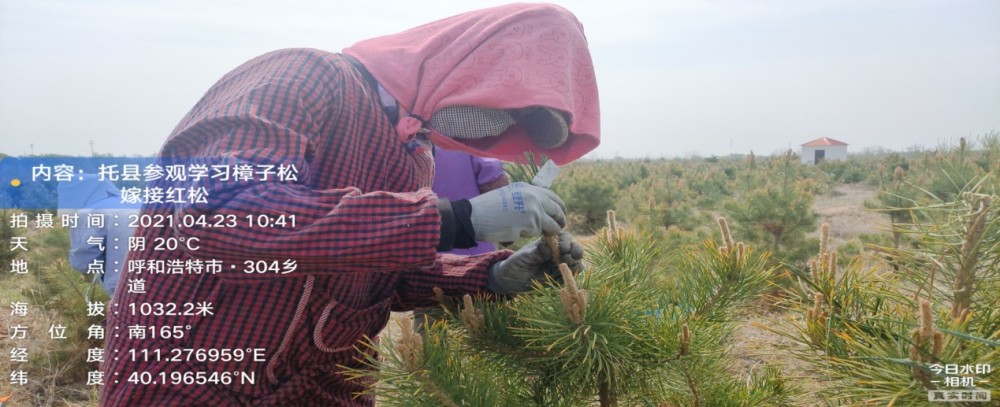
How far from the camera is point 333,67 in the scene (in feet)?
3.73

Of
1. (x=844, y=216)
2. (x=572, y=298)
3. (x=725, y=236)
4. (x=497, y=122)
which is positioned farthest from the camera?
(x=844, y=216)

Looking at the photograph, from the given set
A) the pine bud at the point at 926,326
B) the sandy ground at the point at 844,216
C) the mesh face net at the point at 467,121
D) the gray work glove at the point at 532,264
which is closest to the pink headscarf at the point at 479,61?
the mesh face net at the point at 467,121

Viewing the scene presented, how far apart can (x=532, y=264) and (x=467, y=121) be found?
354 mm

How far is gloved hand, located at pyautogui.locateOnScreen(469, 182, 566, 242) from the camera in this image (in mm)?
1041

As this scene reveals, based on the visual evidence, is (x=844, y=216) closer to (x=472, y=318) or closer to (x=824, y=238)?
(x=824, y=238)

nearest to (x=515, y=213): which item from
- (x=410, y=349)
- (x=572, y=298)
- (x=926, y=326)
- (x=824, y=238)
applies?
(x=572, y=298)

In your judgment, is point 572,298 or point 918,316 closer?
point 918,316

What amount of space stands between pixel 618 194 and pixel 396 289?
9.51 meters

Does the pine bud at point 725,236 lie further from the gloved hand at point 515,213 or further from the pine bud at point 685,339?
the gloved hand at point 515,213

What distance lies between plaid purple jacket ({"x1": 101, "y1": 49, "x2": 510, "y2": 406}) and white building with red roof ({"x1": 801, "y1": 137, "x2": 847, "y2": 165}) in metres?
47.3

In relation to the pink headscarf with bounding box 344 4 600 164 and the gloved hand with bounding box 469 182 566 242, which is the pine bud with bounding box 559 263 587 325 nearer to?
the gloved hand with bounding box 469 182 566 242

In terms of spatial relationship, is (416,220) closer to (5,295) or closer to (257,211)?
(257,211)

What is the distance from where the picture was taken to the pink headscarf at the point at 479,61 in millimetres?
1229

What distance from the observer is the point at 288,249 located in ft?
2.94
